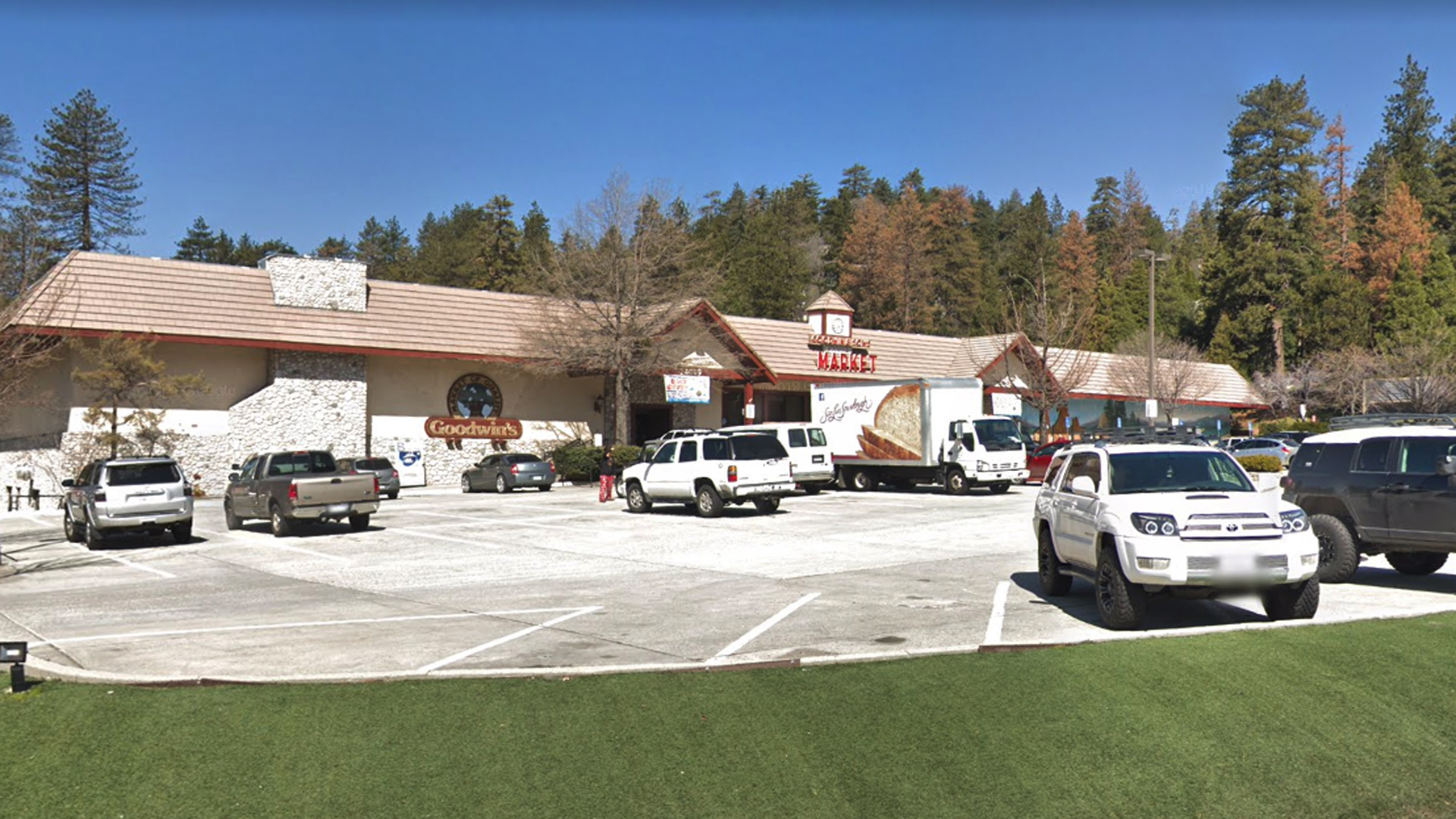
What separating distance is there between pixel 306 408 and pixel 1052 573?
31.7 meters

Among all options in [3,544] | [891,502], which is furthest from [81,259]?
[891,502]

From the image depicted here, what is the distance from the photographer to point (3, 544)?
23172mm

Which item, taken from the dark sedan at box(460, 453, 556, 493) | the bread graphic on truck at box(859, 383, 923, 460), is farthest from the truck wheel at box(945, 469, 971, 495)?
the dark sedan at box(460, 453, 556, 493)

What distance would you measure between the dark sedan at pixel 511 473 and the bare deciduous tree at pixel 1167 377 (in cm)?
3599

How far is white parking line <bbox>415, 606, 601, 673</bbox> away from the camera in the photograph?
934cm

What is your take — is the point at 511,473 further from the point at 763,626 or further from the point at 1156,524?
the point at 1156,524

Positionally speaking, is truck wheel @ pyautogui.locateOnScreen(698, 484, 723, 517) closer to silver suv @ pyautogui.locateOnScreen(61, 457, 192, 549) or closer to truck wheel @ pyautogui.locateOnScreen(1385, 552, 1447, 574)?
silver suv @ pyautogui.locateOnScreen(61, 457, 192, 549)

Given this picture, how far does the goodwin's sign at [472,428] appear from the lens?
138 feet

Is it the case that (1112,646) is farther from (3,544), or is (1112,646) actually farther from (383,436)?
(383,436)

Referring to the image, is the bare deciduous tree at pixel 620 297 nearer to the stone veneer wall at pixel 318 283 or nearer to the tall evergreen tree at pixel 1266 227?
the stone veneer wall at pixel 318 283

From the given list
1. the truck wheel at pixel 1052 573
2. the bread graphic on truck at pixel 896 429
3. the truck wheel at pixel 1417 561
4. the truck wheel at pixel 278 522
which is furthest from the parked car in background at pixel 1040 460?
the truck wheel at pixel 1052 573

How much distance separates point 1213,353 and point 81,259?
69.3 meters

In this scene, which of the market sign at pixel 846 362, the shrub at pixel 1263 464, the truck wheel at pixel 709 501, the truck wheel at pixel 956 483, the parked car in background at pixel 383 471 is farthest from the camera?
the market sign at pixel 846 362

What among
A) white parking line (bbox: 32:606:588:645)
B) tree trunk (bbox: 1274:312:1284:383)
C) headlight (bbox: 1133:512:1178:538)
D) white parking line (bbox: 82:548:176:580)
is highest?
tree trunk (bbox: 1274:312:1284:383)
